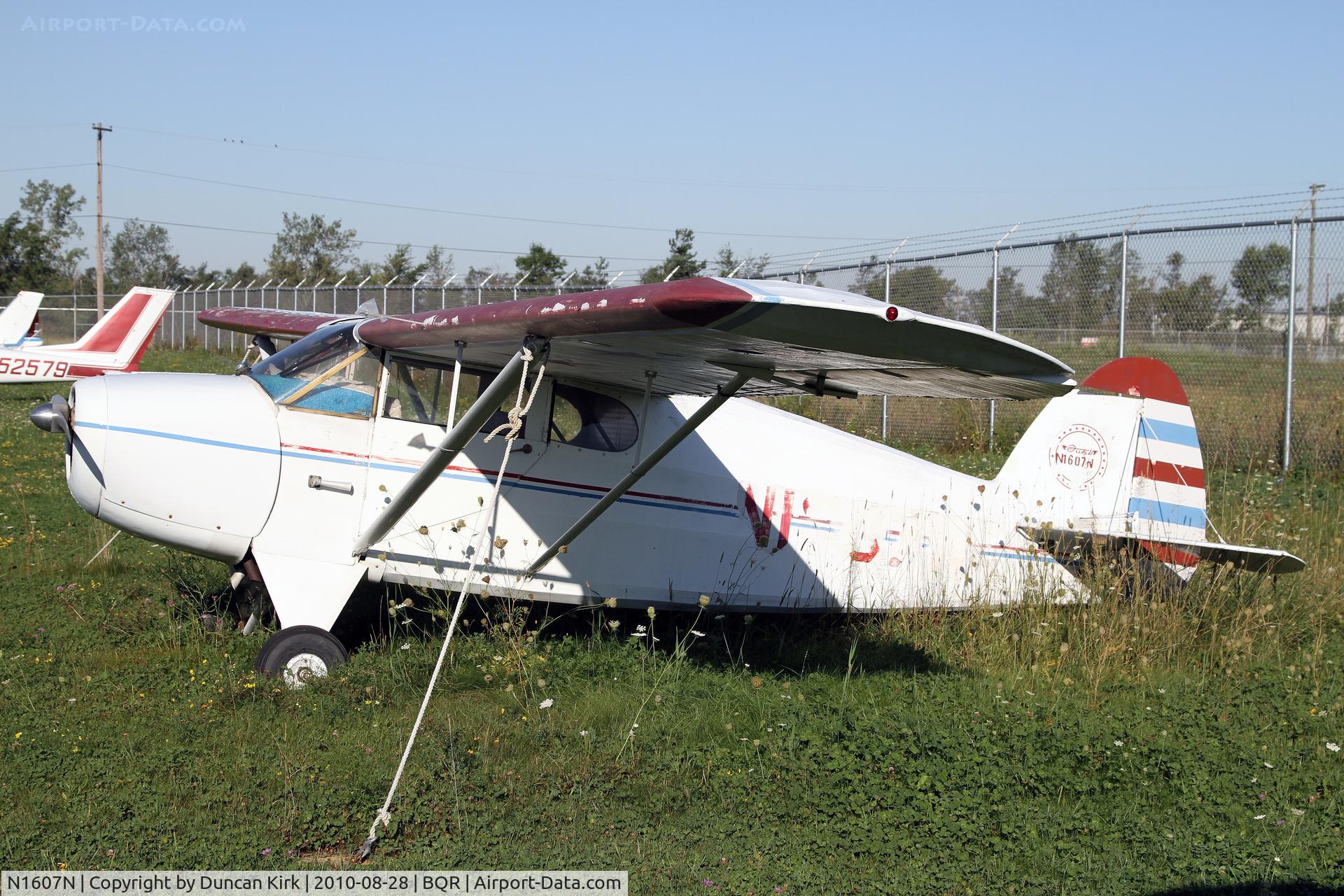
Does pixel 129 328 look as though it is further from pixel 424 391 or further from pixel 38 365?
pixel 424 391

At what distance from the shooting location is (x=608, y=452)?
21.5 ft

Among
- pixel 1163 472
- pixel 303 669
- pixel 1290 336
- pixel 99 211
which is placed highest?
pixel 99 211

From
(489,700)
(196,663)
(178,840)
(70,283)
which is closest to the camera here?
(178,840)

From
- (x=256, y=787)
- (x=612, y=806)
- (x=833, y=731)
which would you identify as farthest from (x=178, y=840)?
(x=833, y=731)

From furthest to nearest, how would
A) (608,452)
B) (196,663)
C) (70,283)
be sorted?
(70,283), (608,452), (196,663)

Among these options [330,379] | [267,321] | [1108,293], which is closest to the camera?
[330,379]

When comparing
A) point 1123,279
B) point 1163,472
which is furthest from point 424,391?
point 1123,279

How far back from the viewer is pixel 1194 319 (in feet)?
38.3

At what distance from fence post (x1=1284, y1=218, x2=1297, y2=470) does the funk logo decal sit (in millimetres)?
4932

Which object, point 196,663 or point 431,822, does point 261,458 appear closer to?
point 196,663

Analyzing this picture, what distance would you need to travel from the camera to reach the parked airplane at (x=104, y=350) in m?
20.4

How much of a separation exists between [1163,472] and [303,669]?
19.5ft

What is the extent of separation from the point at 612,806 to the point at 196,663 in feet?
9.90

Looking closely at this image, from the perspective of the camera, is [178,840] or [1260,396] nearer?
[178,840]
